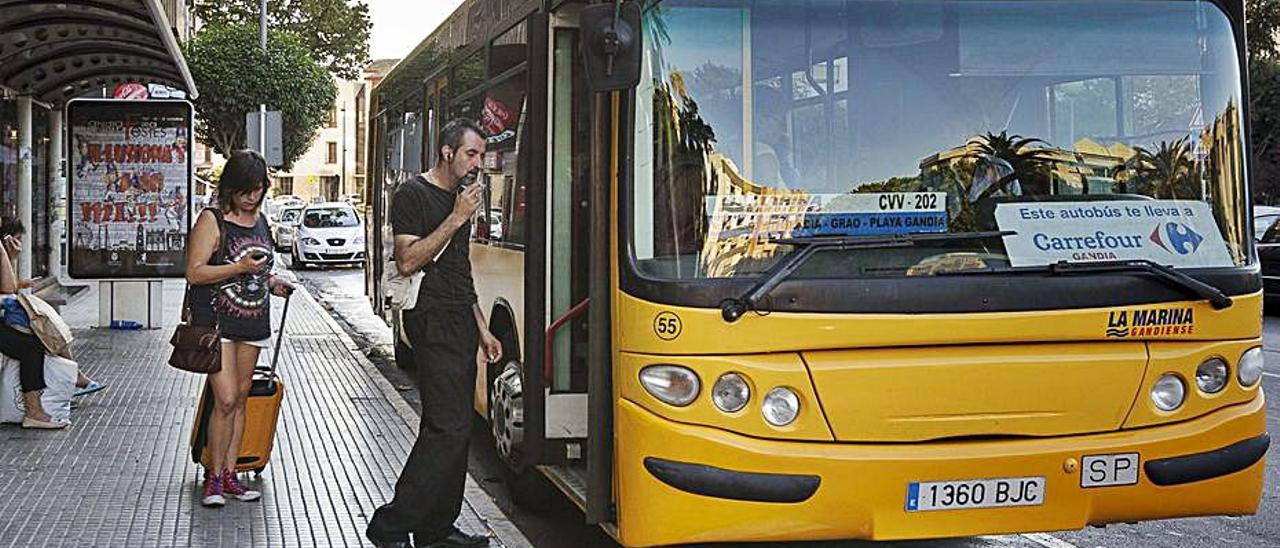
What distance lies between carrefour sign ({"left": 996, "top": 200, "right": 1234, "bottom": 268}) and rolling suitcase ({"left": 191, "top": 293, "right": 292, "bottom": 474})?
394 centimetres

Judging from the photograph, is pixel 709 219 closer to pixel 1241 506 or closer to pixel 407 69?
pixel 1241 506

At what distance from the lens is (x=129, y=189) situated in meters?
17.1

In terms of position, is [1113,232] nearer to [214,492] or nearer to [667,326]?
[667,326]

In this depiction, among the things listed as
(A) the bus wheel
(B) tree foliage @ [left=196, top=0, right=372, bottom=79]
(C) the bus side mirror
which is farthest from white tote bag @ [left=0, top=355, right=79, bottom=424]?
(B) tree foliage @ [left=196, top=0, right=372, bottom=79]

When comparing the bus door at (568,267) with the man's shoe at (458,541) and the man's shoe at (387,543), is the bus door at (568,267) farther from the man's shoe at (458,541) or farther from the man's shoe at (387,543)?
the man's shoe at (387,543)

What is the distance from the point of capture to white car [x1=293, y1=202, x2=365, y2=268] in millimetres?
37812

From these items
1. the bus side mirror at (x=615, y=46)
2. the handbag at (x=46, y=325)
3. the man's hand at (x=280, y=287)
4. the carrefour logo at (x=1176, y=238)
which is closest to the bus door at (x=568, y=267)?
the bus side mirror at (x=615, y=46)

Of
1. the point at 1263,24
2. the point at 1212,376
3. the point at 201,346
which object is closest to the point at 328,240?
the point at 1263,24

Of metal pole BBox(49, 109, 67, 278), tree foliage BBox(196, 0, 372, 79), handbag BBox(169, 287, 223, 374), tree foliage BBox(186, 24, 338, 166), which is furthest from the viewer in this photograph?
tree foliage BBox(196, 0, 372, 79)

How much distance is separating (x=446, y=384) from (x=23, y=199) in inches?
552

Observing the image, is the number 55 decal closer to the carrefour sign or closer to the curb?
the carrefour sign

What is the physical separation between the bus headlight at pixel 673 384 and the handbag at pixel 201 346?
108 inches

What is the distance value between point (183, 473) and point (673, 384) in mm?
4149

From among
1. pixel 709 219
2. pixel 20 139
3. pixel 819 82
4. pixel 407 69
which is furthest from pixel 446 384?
pixel 20 139
